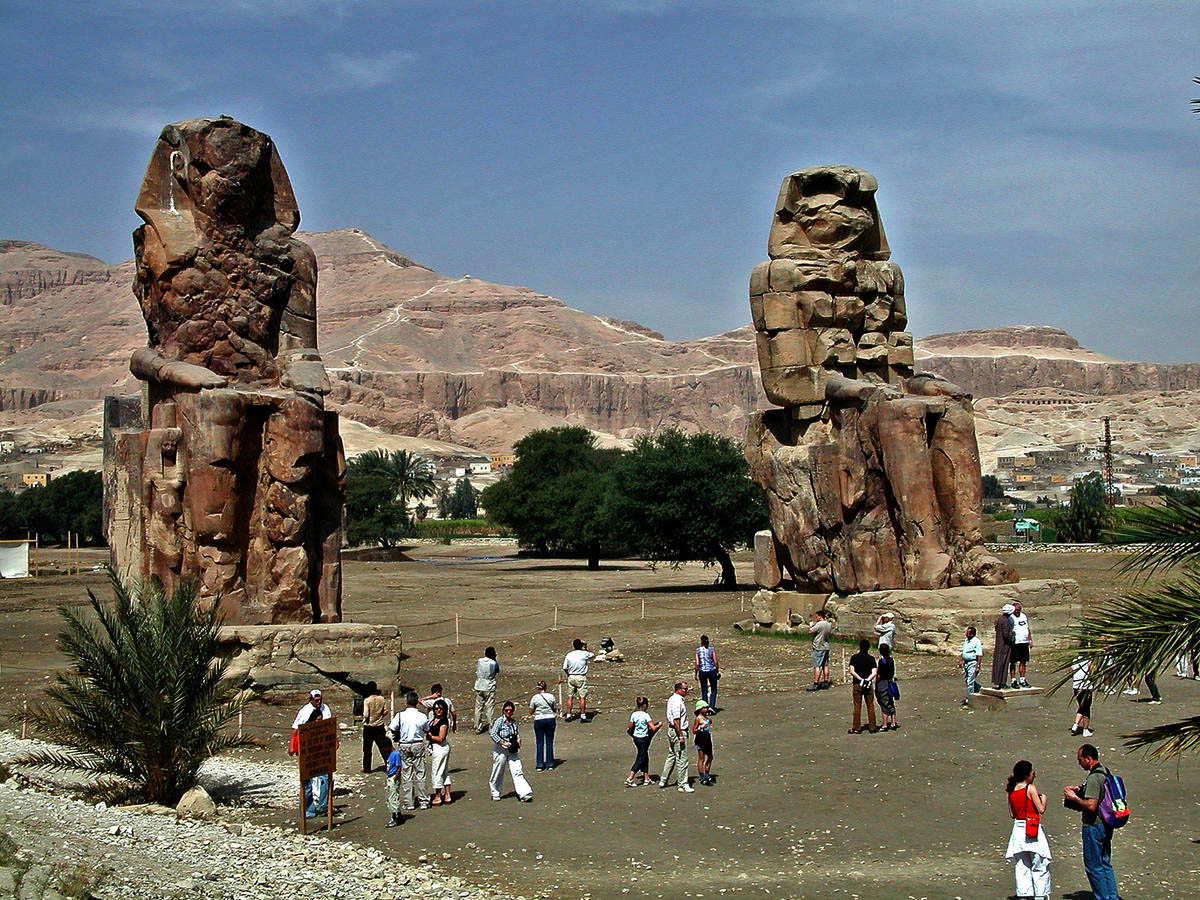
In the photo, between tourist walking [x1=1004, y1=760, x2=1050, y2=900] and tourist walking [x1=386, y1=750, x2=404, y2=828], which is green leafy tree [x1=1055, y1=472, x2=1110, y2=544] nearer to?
tourist walking [x1=386, y1=750, x2=404, y2=828]

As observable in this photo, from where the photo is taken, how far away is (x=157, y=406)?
Answer: 1669cm

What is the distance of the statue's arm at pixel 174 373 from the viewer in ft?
53.3

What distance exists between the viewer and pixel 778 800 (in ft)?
36.7

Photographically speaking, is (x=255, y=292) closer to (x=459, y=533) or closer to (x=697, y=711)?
(x=697, y=711)

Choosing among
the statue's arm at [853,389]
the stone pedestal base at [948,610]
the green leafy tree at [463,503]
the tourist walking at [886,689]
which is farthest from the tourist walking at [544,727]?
the green leafy tree at [463,503]

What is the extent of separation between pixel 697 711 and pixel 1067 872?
11.9 ft

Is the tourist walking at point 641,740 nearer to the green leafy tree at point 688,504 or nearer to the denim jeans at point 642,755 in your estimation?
the denim jeans at point 642,755

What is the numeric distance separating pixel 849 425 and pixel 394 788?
11945 mm

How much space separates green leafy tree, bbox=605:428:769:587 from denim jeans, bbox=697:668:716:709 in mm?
21544

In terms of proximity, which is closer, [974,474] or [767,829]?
[767,829]

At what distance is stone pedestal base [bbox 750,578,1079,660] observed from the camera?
18.8 metres

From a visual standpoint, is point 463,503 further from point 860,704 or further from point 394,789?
point 394,789

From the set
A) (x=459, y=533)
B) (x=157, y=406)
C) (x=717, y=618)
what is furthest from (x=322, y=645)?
(x=459, y=533)

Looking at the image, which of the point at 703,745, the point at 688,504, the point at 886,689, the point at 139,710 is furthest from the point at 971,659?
the point at 688,504
